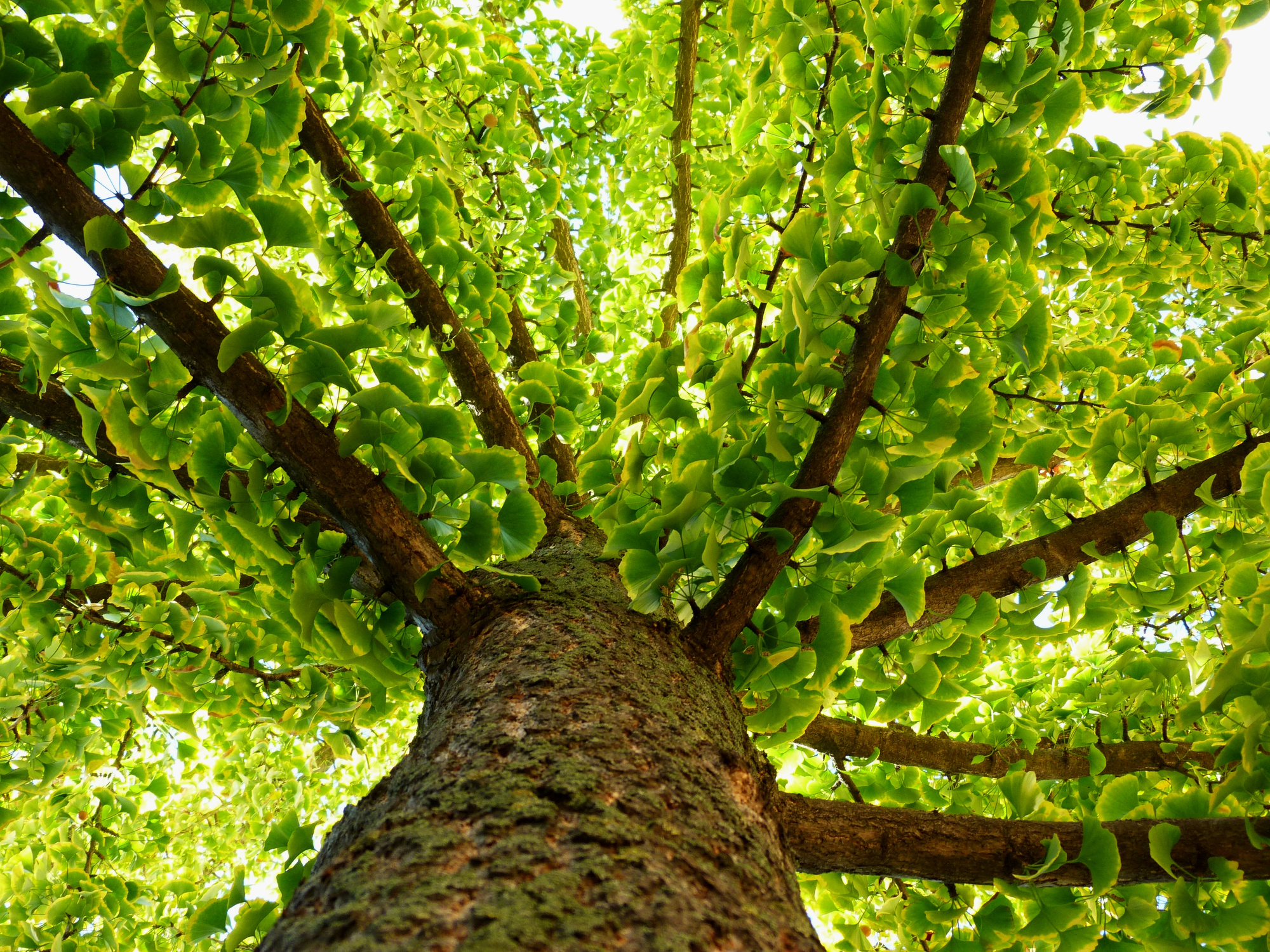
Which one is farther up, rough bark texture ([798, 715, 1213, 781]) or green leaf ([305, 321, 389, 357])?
rough bark texture ([798, 715, 1213, 781])

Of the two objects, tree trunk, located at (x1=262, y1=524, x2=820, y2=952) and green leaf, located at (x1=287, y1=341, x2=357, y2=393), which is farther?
green leaf, located at (x1=287, y1=341, x2=357, y2=393)

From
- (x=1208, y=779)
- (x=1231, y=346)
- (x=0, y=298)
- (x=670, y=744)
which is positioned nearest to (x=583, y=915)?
(x=670, y=744)

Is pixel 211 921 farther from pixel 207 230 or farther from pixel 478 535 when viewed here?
pixel 207 230

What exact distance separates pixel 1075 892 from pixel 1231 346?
1032 mm

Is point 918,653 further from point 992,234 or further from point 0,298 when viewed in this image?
point 0,298

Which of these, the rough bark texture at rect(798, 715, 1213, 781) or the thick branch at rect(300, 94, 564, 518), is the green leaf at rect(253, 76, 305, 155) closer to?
the thick branch at rect(300, 94, 564, 518)

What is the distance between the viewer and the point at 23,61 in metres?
0.90

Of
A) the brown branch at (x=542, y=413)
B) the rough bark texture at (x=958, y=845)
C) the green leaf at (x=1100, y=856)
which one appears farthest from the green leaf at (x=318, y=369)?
the green leaf at (x=1100, y=856)

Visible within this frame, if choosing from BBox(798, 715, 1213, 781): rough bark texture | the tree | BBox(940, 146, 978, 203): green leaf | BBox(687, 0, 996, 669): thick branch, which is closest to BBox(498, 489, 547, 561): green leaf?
the tree

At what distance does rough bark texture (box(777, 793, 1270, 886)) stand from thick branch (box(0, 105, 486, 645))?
0.55 m

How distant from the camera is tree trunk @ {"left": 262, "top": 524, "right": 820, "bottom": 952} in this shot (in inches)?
18.0

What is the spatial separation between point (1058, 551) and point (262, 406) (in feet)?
4.12

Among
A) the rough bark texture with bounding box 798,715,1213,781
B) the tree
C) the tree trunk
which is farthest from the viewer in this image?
the rough bark texture with bounding box 798,715,1213,781

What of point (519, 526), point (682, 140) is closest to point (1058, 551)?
point (519, 526)
